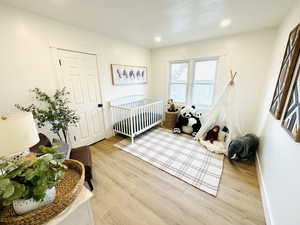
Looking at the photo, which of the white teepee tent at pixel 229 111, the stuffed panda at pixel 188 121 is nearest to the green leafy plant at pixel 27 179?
the white teepee tent at pixel 229 111

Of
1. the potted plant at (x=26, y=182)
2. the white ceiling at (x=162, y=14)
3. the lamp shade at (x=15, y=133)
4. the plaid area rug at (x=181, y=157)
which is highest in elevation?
the white ceiling at (x=162, y=14)

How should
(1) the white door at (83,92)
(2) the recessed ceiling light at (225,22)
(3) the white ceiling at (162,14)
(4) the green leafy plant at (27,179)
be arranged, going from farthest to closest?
(1) the white door at (83,92) → (2) the recessed ceiling light at (225,22) → (3) the white ceiling at (162,14) → (4) the green leafy plant at (27,179)

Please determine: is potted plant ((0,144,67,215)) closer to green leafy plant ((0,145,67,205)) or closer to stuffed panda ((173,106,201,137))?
green leafy plant ((0,145,67,205))

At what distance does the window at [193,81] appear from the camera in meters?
3.24

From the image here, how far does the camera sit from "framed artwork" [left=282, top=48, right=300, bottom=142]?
101 centimetres

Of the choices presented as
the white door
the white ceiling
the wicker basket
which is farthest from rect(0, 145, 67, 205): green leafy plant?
the wicker basket

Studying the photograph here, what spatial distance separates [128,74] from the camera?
334 centimetres

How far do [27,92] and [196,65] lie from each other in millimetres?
3579

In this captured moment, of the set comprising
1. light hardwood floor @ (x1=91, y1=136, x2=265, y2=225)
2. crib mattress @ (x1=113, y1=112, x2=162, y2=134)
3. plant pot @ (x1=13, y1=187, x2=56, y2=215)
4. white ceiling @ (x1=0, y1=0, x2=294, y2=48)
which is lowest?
light hardwood floor @ (x1=91, y1=136, x2=265, y2=225)

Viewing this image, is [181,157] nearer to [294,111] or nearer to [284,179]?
[284,179]

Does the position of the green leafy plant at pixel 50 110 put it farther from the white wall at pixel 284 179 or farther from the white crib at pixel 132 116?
the white wall at pixel 284 179

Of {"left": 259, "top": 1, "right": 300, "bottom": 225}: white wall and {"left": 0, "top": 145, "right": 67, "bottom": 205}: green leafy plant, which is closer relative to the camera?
{"left": 0, "top": 145, "right": 67, "bottom": 205}: green leafy plant

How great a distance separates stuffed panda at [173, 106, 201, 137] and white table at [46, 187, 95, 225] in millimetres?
2841

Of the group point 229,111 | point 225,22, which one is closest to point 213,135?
point 229,111
